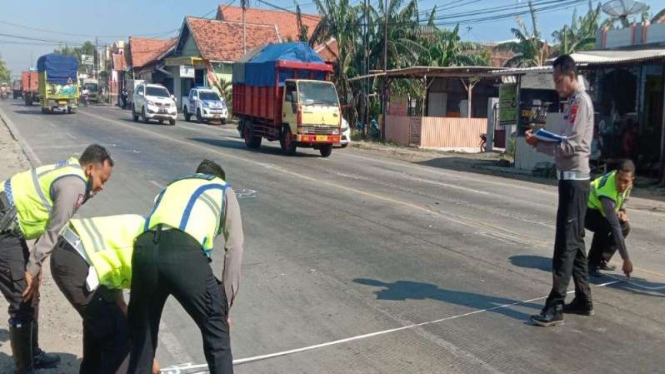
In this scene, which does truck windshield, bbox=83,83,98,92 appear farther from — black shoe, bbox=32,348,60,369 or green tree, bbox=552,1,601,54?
black shoe, bbox=32,348,60,369

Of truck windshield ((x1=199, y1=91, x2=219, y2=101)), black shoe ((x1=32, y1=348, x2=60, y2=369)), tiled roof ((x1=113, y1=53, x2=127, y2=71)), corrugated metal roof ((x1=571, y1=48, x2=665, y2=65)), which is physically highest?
tiled roof ((x1=113, y1=53, x2=127, y2=71))

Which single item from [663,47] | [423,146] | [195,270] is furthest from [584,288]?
[423,146]

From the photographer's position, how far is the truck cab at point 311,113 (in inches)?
862

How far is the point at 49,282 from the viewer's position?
A: 783cm

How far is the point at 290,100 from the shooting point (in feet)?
74.0

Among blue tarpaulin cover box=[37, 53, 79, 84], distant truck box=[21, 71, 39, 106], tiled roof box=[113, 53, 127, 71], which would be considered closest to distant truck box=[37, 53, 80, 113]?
blue tarpaulin cover box=[37, 53, 79, 84]

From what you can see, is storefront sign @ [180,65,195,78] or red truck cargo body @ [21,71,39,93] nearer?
storefront sign @ [180,65,195,78]

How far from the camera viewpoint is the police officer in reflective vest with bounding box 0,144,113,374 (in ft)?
14.7

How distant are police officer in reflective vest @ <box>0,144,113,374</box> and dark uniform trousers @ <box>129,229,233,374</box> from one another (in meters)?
Result: 0.90

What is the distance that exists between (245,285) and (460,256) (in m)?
2.77

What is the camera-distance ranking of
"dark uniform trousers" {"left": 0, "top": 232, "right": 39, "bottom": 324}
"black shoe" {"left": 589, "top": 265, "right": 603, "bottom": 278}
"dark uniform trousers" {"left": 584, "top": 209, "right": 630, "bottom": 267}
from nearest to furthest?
1. "dark uniform trousers" {"left": 0, "top": 232, "right": 39, "bottom": 324}
2. "dark uniform trousers" {"left": 584, "top": 209, "right": 630, "bottom": 267}
3. "black shoe" {"left": 589, "top": 265, "right": 603, "bottom": 278}

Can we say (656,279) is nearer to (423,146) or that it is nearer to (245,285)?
(245,285)

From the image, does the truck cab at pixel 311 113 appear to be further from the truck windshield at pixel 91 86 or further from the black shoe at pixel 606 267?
the truck windshield at pixel 91 86

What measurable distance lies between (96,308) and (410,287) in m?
3.87
